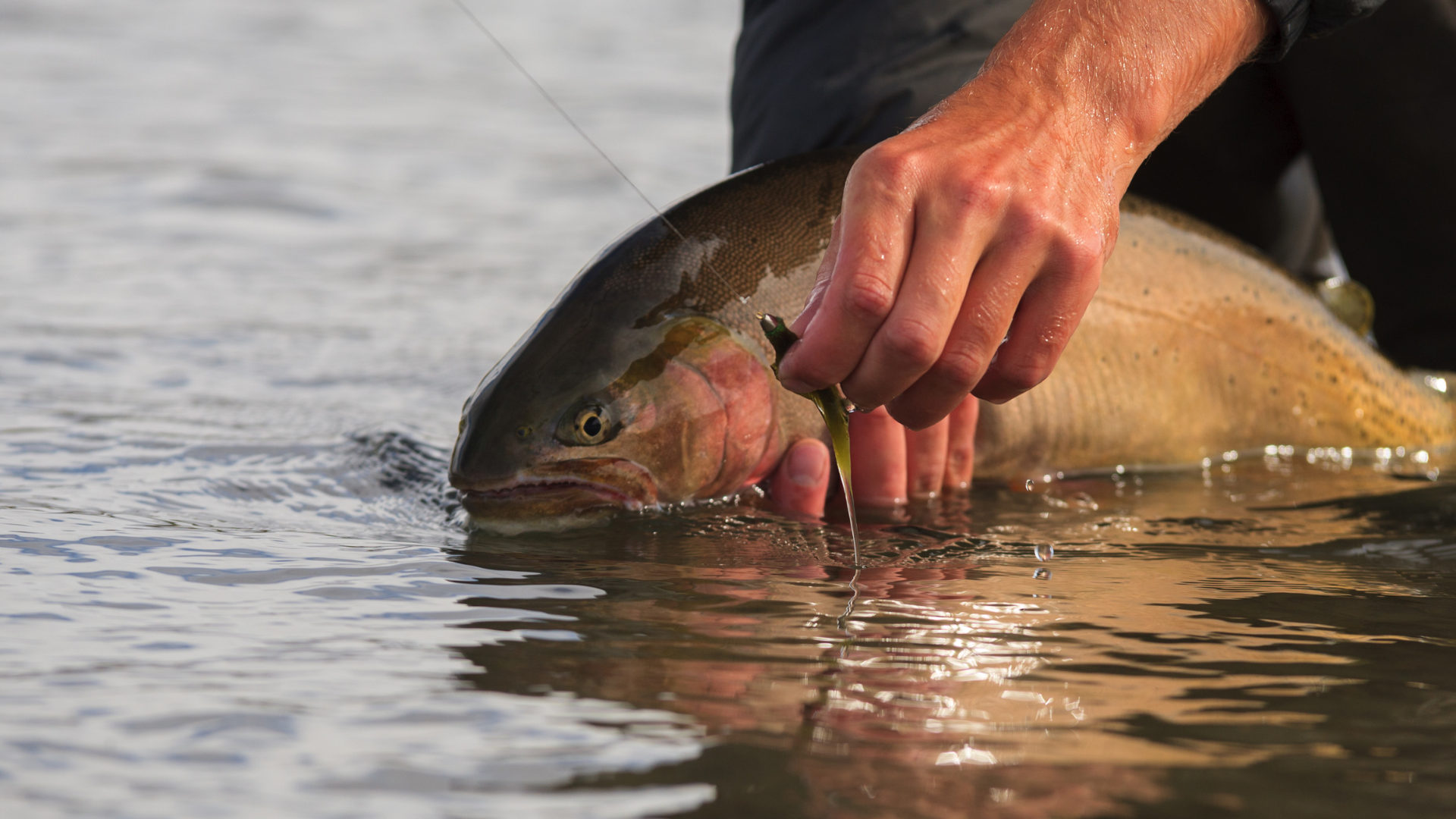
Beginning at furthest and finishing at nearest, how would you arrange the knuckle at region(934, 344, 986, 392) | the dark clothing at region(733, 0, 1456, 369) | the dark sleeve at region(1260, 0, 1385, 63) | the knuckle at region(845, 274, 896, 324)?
the dark clothing at region(733, 0, 1456, 369) < the dark sleeve at region(1260, 0, 1385, 63) < the knuckle at region(934, 344, 986, 392) < the knuckle at region(845, 274, 896, 324)

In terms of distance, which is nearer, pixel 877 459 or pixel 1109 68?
pixel 1109 68

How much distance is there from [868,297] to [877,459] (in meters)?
1.12

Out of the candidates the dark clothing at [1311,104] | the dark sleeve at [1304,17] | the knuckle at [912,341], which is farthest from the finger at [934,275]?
the dark clothing at [1311,104]

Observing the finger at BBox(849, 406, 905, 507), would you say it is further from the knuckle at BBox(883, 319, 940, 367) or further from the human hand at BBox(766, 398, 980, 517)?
the knuckle at BBox(883, 319, 940, 367)

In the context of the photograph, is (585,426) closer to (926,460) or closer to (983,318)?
(926,460)

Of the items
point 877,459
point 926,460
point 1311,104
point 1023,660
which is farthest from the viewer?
point 1311,104

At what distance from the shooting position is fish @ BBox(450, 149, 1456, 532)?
2633 mm

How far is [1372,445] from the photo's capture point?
3695mm

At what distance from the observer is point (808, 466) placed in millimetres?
2797

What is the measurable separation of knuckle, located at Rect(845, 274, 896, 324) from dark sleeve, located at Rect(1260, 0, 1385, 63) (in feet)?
2.90

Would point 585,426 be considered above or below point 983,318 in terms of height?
below

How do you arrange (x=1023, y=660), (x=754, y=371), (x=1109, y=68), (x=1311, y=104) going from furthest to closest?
(x=1311, y=104), (x=754, y=371), (x=1109, y=68), (x=1023, y=660)

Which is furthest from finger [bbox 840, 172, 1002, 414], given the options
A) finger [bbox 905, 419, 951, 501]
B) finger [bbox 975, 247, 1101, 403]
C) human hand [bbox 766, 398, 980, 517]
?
finger [bbox 905, 419, 951, 501]

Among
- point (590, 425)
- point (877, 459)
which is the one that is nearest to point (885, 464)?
point (877, 459)
